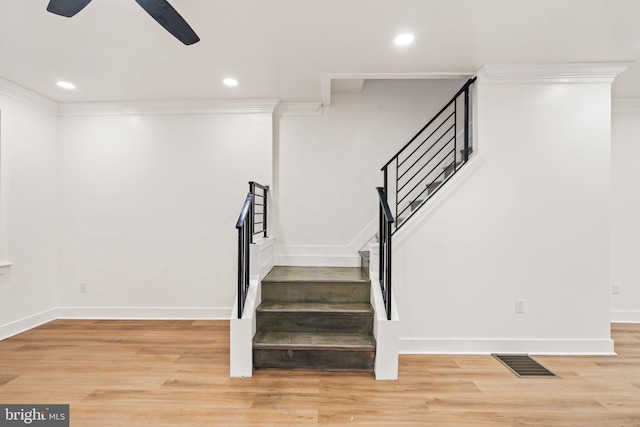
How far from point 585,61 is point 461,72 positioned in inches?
42.0

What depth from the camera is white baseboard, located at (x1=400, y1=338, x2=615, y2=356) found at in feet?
10.6

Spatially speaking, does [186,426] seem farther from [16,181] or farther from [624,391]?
[16,181]

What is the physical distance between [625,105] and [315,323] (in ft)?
A: 14.9

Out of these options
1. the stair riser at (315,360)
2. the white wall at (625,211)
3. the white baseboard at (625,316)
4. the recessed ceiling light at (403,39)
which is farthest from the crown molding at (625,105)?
the stair riser at (315,360)

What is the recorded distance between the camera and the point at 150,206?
4.30 m

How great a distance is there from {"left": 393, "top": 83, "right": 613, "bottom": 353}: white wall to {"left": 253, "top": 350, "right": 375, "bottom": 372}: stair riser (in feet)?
2.16

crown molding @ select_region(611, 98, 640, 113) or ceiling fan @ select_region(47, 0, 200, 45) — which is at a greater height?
crown molding @ select_region(611, 98, 640, 113)

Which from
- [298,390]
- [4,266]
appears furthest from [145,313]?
[298,390]

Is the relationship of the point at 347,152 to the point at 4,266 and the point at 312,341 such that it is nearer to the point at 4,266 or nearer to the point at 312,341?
the point at 312,341

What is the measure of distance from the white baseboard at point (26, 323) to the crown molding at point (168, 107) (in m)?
2.45

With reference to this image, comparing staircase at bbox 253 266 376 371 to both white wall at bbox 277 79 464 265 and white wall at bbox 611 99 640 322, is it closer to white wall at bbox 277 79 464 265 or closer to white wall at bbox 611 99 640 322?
white wall at bbox 277 79 464 265

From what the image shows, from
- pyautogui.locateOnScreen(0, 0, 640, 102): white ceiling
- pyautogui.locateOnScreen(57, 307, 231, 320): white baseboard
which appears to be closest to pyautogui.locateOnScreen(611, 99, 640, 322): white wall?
pyautogui.locateOnScreen(0, 0, 640, 102): white ceiling

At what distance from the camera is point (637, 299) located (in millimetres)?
4164

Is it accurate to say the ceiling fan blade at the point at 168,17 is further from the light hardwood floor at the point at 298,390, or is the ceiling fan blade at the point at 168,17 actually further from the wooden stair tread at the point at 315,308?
the light hardwood floor at the point at 298,390
